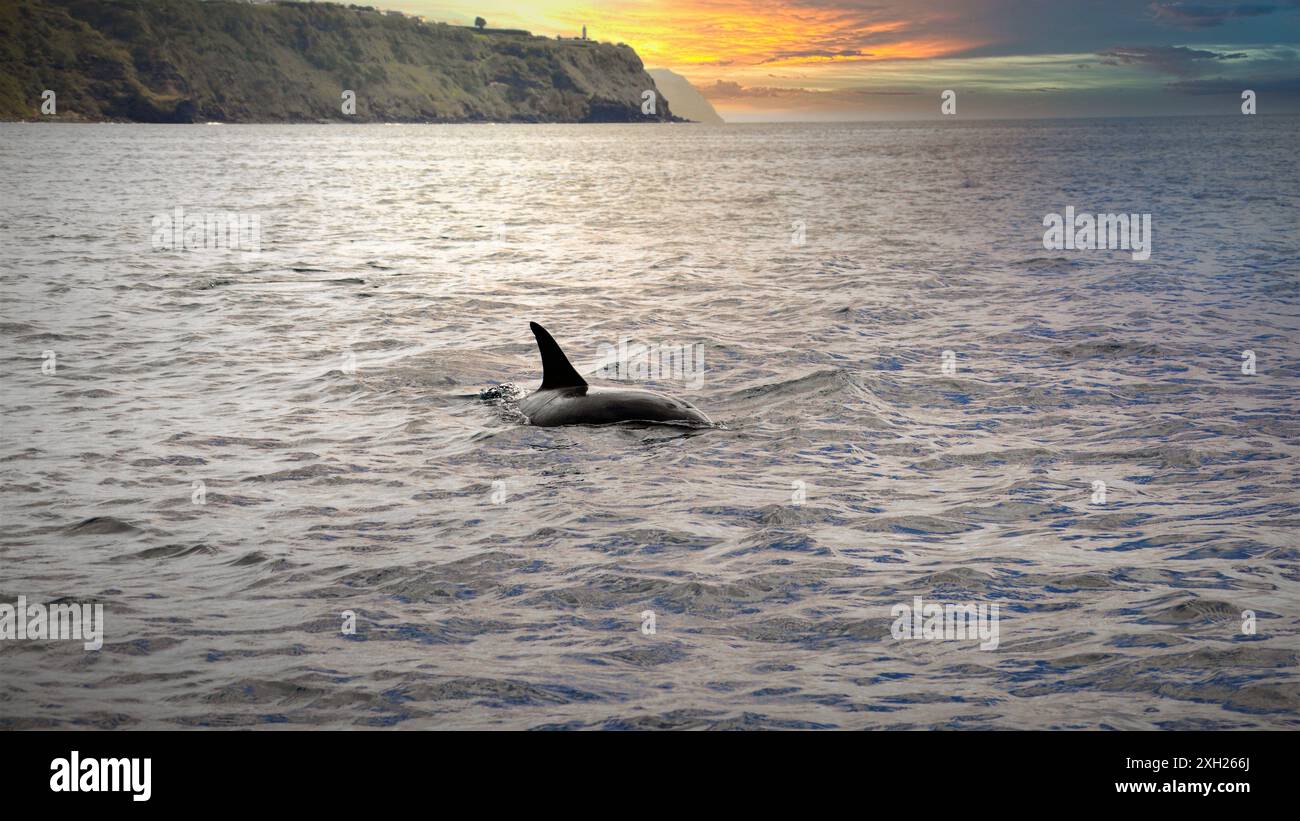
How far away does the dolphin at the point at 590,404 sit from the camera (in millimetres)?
14617

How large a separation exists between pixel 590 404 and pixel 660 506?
3490 millimetres

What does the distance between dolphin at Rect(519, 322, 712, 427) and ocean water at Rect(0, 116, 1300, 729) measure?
40cm

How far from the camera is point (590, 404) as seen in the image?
1479 centimetres

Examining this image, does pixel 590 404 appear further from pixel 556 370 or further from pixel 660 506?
pixel 660 506

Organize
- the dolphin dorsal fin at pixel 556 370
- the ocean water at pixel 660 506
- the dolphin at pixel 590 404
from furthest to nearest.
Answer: the dolphin dorsal fin at pixel 556 370, the dolphin at pixel 590 404, the ocean water at pixel 660 506

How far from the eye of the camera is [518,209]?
64438 millimetres

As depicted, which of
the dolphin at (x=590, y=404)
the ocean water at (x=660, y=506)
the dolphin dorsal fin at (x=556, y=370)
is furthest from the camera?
the dolphin dorsal fin at (x=556, y=370)

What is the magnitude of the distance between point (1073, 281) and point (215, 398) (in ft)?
76.4

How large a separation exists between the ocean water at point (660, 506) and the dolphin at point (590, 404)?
1.31 ft

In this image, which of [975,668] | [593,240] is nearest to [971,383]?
[975,668]

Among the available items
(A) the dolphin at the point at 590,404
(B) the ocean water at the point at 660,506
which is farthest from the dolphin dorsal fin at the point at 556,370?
(B) the ocean water at the point at 660,506

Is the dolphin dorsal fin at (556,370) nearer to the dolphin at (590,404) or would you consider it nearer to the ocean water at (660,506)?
the dolphin at (590,404)

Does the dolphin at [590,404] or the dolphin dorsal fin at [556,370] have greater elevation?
the dolphin dorsal fin at [556,370]
